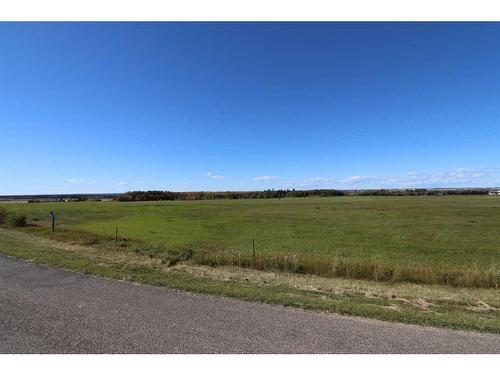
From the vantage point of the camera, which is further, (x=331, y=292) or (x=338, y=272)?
(x=338, y=272)

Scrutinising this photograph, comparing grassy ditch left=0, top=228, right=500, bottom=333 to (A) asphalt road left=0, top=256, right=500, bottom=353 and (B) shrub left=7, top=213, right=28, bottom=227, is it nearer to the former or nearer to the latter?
(A) asphalt road left=0, top=256, right=500, bottom=353

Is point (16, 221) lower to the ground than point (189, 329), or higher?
higher

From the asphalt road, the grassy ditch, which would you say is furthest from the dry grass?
the asphalt road

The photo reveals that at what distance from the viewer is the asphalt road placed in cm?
498

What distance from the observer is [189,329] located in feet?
18.5

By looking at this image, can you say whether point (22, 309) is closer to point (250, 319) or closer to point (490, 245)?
point (250, 319)

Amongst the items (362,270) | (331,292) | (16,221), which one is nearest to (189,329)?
(331,292)

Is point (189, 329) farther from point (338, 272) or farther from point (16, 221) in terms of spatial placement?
point (16, 221)

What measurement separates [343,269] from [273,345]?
28.7 feet

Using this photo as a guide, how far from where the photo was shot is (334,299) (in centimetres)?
824

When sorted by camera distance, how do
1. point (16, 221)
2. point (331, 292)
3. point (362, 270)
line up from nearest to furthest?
point (331, 292) < point (362, 270) < point (16, 221)

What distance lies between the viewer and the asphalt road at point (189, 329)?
4.98 metres

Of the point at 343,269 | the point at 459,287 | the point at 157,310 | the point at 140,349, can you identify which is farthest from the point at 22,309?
the point at 459,287

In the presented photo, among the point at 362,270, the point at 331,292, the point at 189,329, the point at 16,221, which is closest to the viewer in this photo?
the point at 189,329
